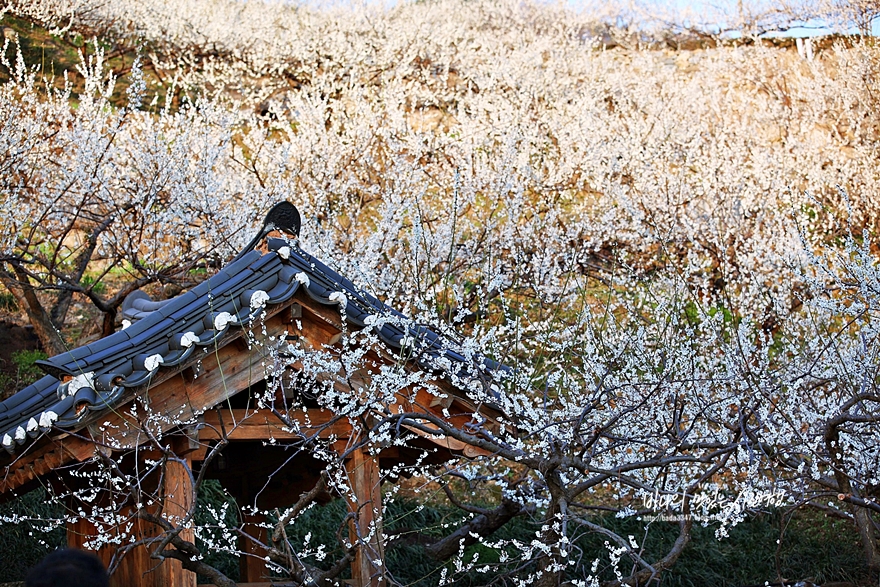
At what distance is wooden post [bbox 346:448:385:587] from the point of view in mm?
3826

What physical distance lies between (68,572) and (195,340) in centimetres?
173

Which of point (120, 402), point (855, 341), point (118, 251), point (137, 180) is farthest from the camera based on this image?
point (137, 180)

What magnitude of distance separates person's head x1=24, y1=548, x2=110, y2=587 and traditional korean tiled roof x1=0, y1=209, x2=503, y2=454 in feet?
5.05

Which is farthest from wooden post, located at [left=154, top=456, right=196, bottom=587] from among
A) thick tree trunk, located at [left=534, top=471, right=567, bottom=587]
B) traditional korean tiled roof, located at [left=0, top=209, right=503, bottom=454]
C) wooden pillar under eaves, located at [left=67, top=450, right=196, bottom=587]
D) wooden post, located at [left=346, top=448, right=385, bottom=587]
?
thick tree trunk, located at [left=534, top=471, right=567, bottom=587]

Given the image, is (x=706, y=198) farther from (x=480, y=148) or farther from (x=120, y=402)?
(x=120, y=402)

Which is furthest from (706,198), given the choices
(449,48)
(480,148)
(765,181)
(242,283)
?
(242,283)

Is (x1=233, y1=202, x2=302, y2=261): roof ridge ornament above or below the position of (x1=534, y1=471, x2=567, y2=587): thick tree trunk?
above

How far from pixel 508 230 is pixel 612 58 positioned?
27.3 ft

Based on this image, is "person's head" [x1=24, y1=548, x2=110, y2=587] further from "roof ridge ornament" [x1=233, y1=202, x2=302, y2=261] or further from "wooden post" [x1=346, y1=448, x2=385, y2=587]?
"roof ridge ornament" [x1=233, y1=202, x2=302, y2=261]

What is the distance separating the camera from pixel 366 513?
3910 millimetres

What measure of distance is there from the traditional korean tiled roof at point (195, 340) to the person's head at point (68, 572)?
1.54 m

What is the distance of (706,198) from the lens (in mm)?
11289

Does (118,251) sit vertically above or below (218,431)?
above

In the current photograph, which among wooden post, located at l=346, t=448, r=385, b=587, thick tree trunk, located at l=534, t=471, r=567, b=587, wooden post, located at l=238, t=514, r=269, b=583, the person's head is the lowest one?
the person's head
